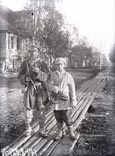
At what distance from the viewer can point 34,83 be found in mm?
1515

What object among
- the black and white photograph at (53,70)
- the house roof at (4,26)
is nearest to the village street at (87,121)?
the black and white photograph at (53,70)

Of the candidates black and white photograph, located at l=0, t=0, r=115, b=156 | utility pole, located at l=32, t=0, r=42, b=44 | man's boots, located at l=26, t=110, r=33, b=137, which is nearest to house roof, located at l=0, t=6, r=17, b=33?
black and white photograph, located at l=0, t=0, r=115, b=156

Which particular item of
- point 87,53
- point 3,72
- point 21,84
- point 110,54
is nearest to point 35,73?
point 21,84

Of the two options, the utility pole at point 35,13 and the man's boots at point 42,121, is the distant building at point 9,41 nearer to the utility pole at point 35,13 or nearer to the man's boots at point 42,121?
the utility pole at point 35,13

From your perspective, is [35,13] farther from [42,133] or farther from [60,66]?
[42,133]

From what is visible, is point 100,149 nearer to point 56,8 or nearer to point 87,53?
point 87,53

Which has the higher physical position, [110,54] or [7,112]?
[110,54]

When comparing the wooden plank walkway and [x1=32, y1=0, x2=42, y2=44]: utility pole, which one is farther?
[x1=32, y1=0, x2=42, y2=44]: utility pole

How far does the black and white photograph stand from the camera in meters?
1.46

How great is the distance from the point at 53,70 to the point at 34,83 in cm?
13

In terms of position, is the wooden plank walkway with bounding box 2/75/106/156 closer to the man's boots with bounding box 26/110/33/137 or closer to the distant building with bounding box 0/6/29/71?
the man's boots with bounding box 26/110/33/137

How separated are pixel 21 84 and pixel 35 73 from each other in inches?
4.1

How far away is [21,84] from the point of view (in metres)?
1.52

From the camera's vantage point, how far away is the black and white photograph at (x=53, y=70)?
1.46 meters
